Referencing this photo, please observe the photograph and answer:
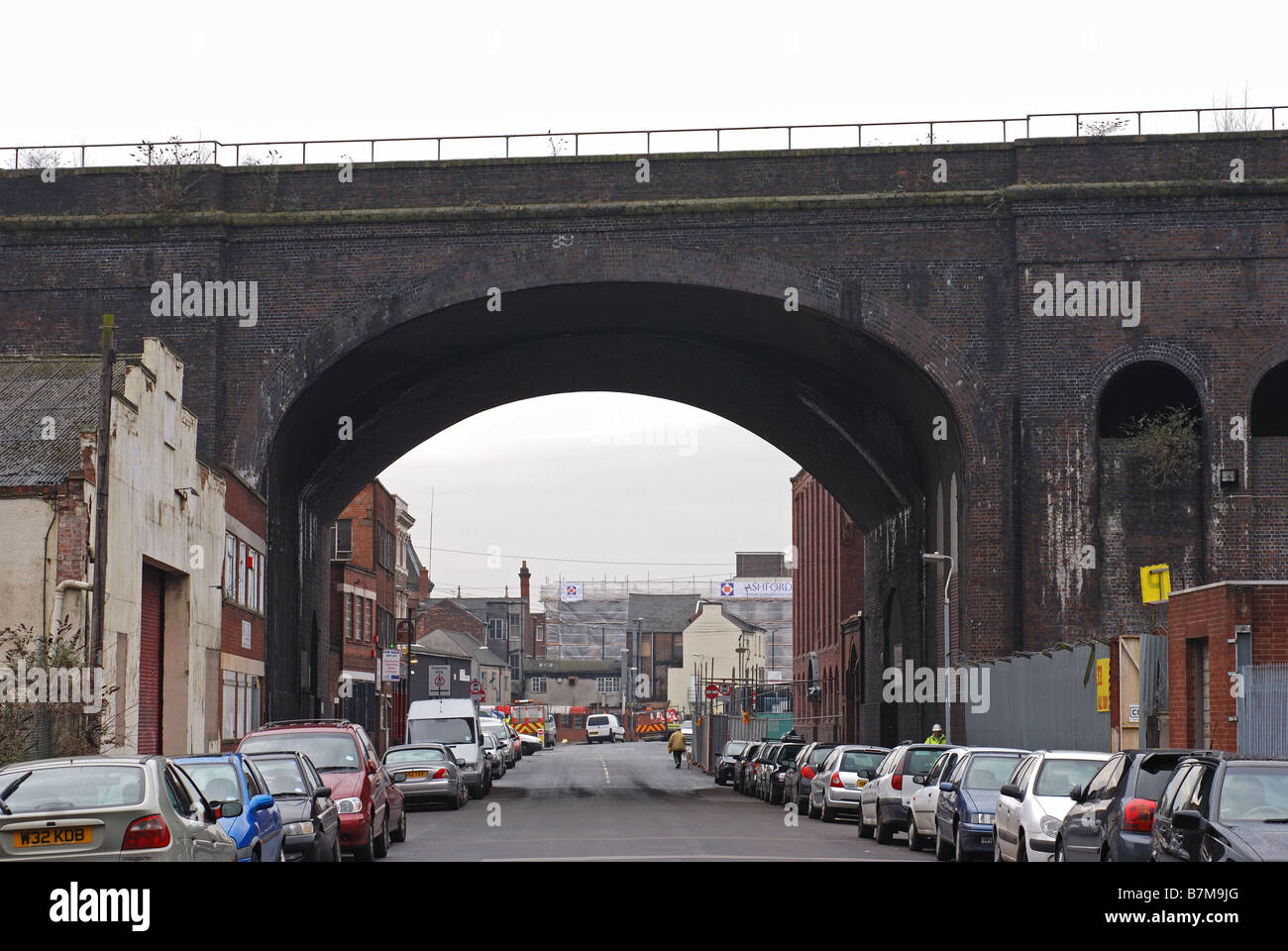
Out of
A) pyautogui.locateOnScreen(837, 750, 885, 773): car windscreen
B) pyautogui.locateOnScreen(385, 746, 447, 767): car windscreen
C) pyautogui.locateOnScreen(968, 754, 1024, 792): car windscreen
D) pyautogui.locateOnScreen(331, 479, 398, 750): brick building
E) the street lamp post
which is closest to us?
pyautogui.locateOnScreen(968, 754, 1024, 792): car windscreen

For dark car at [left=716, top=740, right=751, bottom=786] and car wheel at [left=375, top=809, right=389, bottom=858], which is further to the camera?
dark car at [left=716, top=740, right=751, bottom=786]

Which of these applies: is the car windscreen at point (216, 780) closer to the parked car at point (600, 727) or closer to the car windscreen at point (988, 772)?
the car windscreen at point (988, 772)

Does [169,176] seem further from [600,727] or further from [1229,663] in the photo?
[600,727]

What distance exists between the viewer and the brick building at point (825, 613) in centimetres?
6638

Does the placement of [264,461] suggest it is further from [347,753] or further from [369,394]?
[347,753]

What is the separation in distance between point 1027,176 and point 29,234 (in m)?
21.9

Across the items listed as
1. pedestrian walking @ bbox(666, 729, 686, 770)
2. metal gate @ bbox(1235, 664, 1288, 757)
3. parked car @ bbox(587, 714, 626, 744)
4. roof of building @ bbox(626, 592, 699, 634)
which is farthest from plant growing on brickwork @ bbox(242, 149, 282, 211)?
roof of building @ bbox(626, 592, 699, 634)

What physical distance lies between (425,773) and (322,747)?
42.0 ft

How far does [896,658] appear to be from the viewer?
4800 centimetres

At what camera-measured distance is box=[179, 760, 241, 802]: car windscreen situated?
52.3 feet

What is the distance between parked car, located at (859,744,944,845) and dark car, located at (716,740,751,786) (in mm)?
26625

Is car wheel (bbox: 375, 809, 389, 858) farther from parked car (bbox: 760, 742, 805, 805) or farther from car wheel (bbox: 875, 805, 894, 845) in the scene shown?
parked car (bbox: 760, 742, 805, 805)

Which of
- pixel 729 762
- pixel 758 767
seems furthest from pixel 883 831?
pixel 729 762
